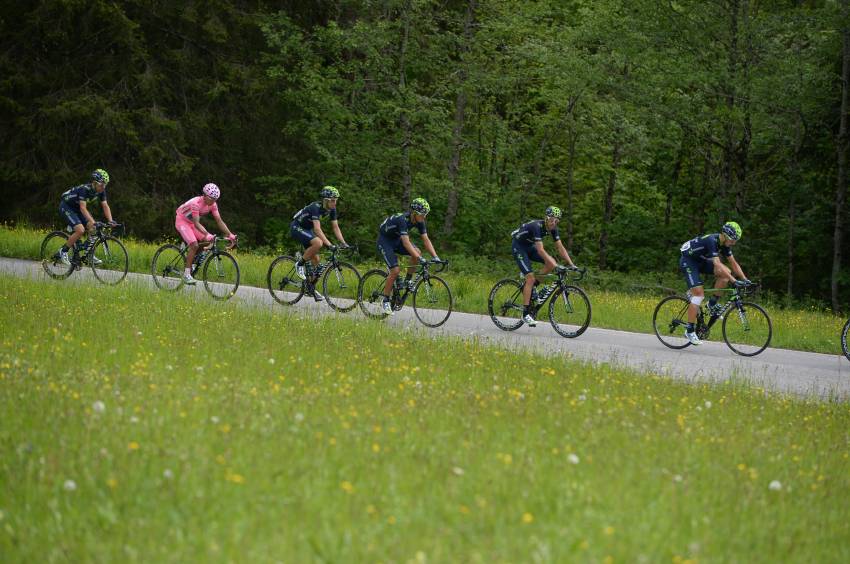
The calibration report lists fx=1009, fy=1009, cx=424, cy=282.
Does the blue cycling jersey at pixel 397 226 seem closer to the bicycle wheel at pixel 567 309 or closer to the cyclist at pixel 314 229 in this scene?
the cyclist at pixel 314 229

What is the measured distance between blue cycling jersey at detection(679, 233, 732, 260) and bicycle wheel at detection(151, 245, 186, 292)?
832 cm

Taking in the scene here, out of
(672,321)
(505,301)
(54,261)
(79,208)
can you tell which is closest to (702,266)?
(672,321)

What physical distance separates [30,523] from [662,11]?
83.6ft

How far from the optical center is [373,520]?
5.46 metres

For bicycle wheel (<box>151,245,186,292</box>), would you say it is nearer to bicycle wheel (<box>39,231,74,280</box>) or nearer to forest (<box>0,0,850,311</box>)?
bicycle wheel (<box>39,231,74,280</box>)

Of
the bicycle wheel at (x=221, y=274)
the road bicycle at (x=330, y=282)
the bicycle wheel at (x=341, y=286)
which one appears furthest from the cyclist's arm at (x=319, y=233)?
the bicycle wheel at (x=221, y=274)

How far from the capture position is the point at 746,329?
14.7m

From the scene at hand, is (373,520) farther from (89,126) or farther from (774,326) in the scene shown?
(89,126)

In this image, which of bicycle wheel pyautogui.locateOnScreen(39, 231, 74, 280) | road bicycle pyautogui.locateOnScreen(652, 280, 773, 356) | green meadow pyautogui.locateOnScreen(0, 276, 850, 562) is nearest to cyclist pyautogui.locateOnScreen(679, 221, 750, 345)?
road bicycle pyautogui.locateOnScreen(652, 280, 773, 356)

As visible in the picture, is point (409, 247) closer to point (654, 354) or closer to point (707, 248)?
point (654, 354)

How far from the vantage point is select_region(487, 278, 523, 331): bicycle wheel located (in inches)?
633

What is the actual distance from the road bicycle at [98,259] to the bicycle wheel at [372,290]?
4472 mm

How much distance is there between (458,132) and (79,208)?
16394 millimetres

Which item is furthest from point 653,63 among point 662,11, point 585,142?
point 585,142
